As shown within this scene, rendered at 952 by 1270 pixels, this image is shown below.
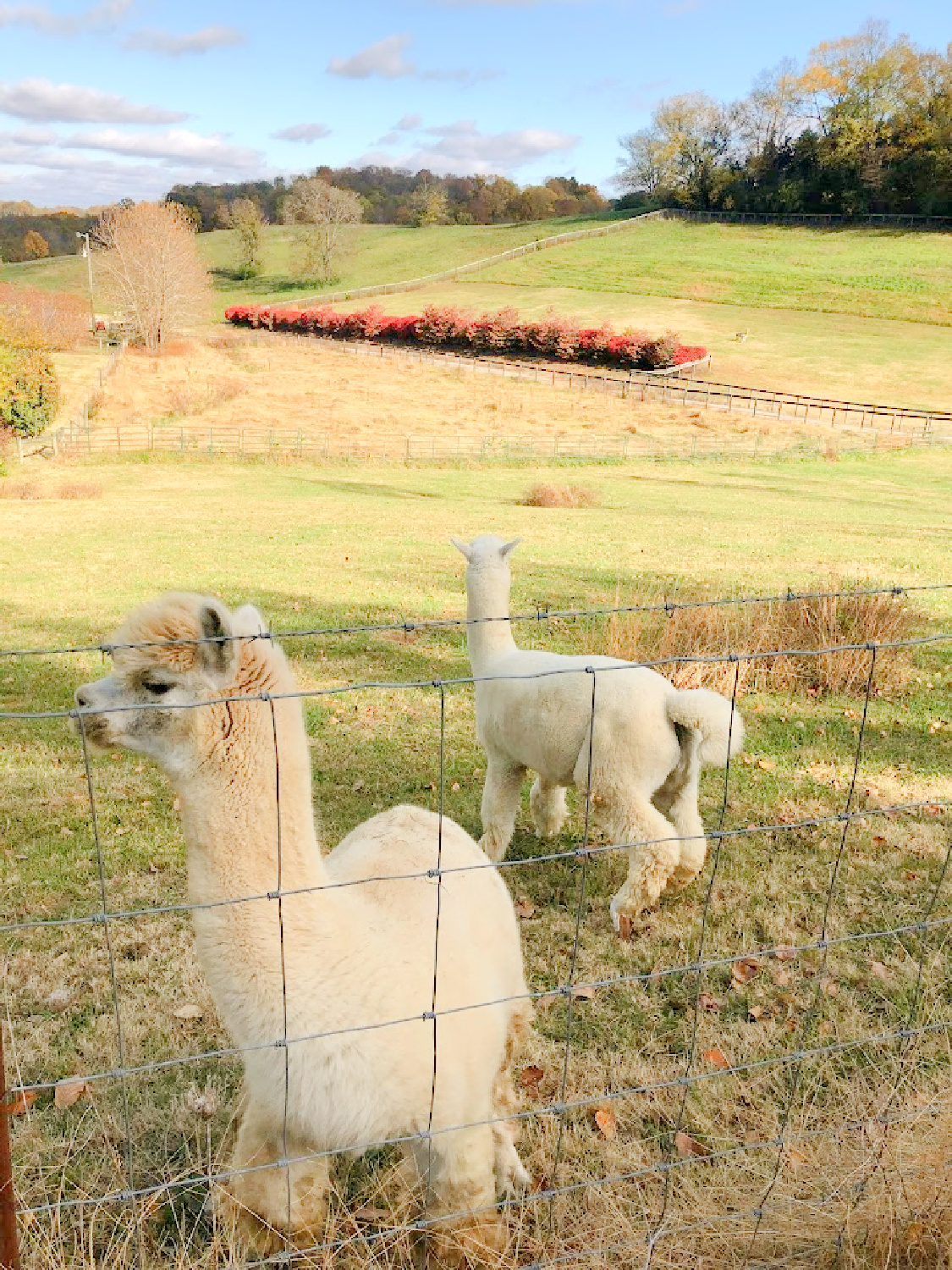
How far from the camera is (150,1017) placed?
14.5ft

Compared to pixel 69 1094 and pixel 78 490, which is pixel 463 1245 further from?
pixel 78 490

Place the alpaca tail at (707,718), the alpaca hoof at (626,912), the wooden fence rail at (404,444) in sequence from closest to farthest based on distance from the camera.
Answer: the alpaca tail at (707,718) → the alpaca hoof at (626,912) → the wooden fence rail at (404,444)

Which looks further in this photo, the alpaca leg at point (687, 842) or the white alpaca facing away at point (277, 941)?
the alpaca leg at point (687, 842)

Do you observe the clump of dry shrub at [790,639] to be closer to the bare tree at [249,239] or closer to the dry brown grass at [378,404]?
the dry brown grass at [378,404]

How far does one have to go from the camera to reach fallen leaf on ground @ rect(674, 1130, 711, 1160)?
3.71 meters

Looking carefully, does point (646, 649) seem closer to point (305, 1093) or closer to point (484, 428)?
point (305, 1093)

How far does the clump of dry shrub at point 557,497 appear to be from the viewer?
2327 centimetres

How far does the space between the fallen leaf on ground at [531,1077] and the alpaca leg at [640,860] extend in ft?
4.51

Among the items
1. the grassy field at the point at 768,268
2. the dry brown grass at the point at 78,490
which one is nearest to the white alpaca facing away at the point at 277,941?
Result: the dry brown grass at the point at 78,490

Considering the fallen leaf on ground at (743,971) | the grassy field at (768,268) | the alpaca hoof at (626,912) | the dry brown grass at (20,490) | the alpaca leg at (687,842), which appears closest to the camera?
the fallen leaf on ground at (743,971)

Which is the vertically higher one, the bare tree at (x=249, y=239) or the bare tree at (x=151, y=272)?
the bare tree at (x=249, y=239)

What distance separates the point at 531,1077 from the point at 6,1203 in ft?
7.96

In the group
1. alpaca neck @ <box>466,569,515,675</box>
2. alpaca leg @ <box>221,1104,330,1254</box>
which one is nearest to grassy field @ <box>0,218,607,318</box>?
alpaca neck @ <box>466,569,515,675</box>

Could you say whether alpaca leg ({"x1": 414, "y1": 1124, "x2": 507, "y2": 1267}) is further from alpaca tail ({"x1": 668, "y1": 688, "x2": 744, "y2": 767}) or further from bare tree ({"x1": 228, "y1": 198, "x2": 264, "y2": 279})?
bare tree ({"x1": 228, "y1": 198, "x2": 264, "y2": 279})
